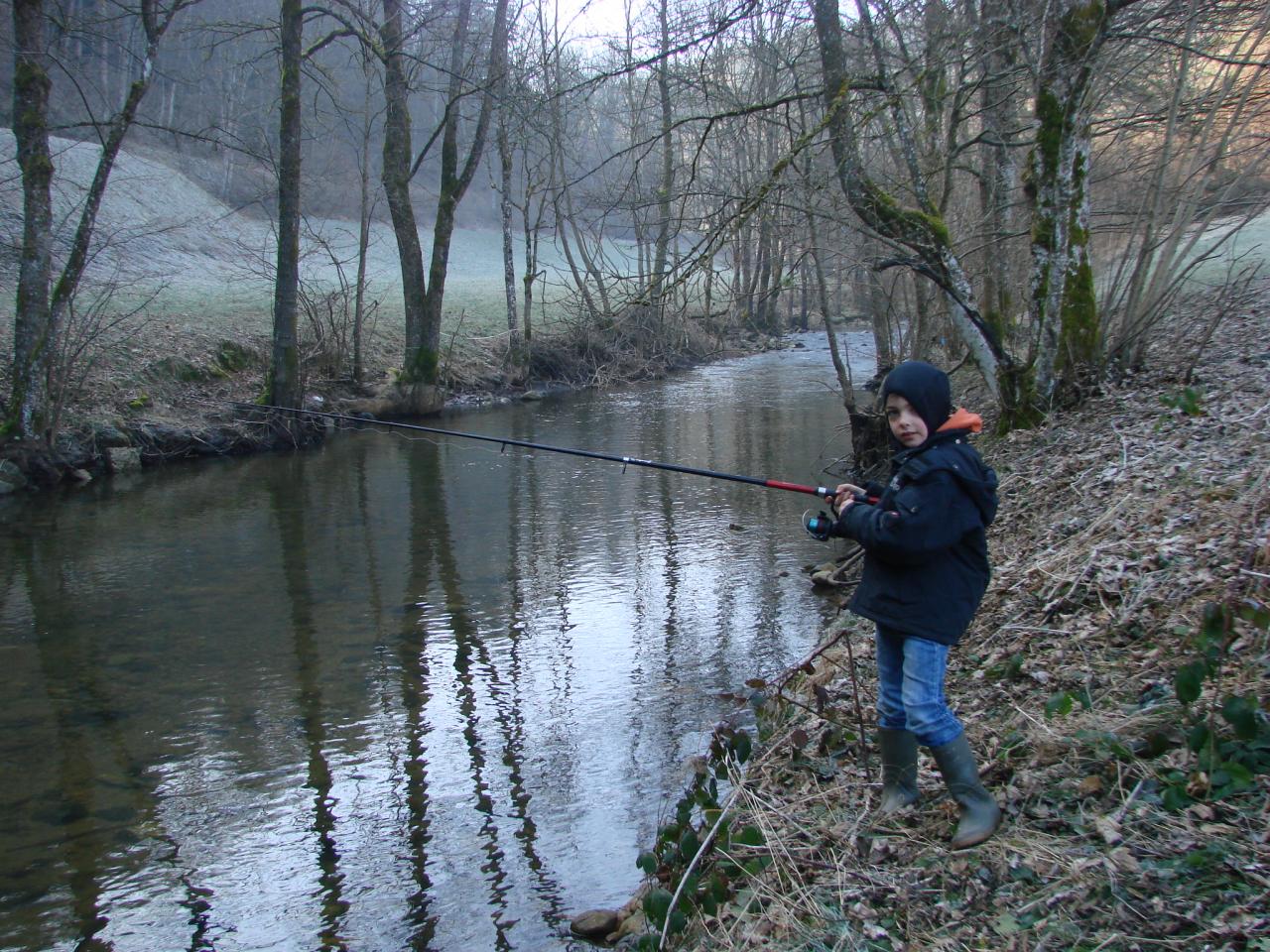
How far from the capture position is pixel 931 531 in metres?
3.20

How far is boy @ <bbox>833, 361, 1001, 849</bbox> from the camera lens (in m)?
3.22

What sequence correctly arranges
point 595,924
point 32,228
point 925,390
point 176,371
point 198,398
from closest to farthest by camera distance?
point 925,390 < point 595,924 < point 32,228 < point 198,398 < point 176,371

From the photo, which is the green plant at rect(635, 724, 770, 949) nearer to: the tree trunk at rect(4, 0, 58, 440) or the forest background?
the forest background

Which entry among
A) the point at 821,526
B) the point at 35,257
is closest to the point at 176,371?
the point at 35,257

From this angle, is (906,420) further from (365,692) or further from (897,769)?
(365,692)

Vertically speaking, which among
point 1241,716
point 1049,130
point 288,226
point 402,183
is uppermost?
point 402,183

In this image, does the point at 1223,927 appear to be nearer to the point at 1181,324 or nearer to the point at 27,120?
the point at 1181,324

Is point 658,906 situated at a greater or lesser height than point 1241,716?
lesser

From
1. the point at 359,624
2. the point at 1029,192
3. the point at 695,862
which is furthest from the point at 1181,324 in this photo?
the point at 695,862

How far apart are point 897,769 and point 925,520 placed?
982 mm

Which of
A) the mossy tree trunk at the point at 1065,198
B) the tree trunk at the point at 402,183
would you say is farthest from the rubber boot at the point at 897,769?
the tree trunk at the point at 402,183

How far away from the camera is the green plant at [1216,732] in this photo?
118 inches

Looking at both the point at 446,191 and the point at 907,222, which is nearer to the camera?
the point at 907,222

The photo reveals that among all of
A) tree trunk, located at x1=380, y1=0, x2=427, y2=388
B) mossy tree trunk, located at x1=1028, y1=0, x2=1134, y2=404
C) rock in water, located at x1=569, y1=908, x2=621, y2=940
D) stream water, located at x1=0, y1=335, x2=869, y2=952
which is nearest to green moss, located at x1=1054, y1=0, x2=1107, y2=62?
mossy tree trunk, located at x1=1028, y1=0, x2=1134, y2=404
